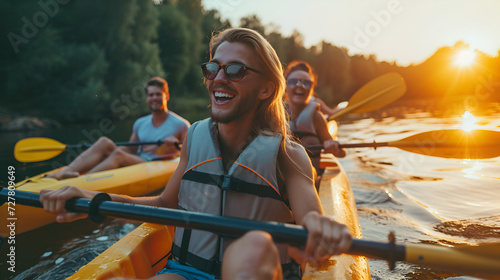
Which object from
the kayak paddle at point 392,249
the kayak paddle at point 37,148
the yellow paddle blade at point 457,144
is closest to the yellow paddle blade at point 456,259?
the kayak paddle at point 392,249

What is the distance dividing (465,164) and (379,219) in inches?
120

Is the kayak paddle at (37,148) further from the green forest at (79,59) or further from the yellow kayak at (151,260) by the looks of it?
the green forest at (79,59)

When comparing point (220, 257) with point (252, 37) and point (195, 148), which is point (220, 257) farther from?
point (252, 37)

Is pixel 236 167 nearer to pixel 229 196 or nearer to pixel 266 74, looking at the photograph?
pixel 229 196

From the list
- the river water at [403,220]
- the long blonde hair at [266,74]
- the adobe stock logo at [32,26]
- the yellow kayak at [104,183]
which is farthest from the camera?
the adobe stock logo at [32,26]

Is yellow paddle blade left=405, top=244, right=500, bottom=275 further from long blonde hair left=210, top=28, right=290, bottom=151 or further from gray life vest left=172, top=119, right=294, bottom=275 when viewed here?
long blonde hair left=210, top=28, right=290, bottom=151

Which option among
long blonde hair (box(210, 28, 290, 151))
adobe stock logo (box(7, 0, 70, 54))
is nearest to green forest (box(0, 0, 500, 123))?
adobe stock logo (box(7, 0, 70, 54))

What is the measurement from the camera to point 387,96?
4117 millimetres

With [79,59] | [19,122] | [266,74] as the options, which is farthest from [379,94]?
[19,122]

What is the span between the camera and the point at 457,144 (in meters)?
2.63

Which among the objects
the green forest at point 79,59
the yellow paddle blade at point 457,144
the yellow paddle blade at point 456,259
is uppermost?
the green forest at point 79,59

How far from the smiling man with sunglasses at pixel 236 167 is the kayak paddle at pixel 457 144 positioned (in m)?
1.63

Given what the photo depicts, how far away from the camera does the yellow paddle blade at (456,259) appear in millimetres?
1080

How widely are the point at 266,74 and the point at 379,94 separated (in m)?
2.95
